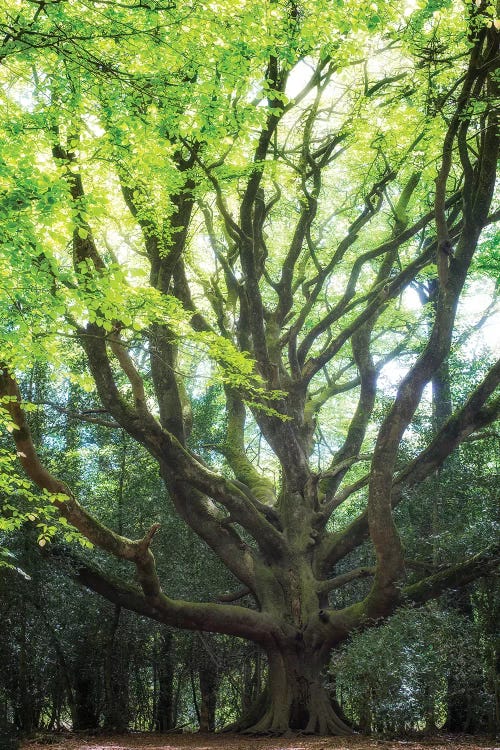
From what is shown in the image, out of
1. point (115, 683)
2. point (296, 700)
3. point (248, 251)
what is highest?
point (248, 251)

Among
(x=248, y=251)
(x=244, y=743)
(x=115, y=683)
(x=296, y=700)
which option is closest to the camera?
(x=244, y=743)

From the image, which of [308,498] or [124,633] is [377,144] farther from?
[124,633]

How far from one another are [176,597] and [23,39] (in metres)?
9.55

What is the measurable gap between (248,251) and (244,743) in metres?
6.95

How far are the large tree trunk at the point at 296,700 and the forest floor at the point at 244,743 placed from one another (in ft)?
1.39

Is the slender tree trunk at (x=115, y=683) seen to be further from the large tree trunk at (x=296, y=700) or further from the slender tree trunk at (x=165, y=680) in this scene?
the large tree trunk at (x=296, y=700)

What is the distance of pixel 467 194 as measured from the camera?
8.89 metres

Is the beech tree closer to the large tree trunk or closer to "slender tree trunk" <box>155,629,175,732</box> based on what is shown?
the large tree trunk

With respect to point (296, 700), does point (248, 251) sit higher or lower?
higher

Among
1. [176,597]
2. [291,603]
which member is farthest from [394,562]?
[176,597]

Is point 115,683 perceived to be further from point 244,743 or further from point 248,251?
point 248,251

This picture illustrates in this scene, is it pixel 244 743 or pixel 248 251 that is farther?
pixel 248 251

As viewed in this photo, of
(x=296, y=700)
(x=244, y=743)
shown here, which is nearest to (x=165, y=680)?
(x=296, y=700)

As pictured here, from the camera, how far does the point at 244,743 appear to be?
9422mm
